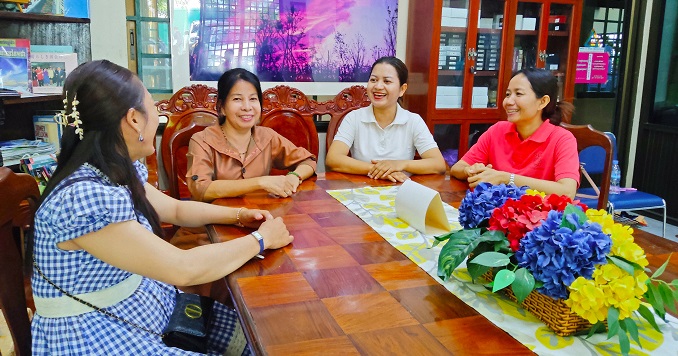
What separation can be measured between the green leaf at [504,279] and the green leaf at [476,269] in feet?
0.21

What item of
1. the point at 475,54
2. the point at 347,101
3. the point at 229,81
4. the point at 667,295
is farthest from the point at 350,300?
the point at 475,54

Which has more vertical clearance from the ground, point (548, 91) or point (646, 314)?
point (548, 91)

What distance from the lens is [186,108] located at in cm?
290

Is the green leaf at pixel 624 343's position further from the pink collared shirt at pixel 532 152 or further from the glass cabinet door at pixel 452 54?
the glass cabinet door at pixel 452 54

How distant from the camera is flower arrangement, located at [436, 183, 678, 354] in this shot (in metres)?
0.85

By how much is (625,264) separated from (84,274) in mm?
1076

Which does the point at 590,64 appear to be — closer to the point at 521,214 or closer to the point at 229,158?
the point at 229,158

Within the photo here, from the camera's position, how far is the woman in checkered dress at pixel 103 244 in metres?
1.08

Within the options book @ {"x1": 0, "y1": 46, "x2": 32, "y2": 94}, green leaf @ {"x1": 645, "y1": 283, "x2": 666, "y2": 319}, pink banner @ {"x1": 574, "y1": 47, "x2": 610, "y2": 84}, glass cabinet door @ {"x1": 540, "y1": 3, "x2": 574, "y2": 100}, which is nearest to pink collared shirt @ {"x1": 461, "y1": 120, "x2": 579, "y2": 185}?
green leaf @ {"x1": 645, "y1": 283, "x2": 666, "y2": 319}

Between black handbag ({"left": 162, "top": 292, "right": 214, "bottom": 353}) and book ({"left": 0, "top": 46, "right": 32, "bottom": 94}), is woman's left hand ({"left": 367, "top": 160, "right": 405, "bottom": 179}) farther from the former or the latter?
book ({"left": 0, "top": 46, "right": 32, "bottom": 94})

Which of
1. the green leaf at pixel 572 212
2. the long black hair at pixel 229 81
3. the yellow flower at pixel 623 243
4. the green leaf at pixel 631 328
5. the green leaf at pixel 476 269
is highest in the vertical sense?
the long black hair at pixel 229 81

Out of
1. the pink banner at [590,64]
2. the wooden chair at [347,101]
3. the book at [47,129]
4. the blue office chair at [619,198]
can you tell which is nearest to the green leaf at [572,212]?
the wooden chair at [347,101]

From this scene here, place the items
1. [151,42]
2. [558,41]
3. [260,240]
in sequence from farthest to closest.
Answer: [558,41] < [151,42] < [260,240]

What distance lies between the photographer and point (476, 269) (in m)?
1.04
